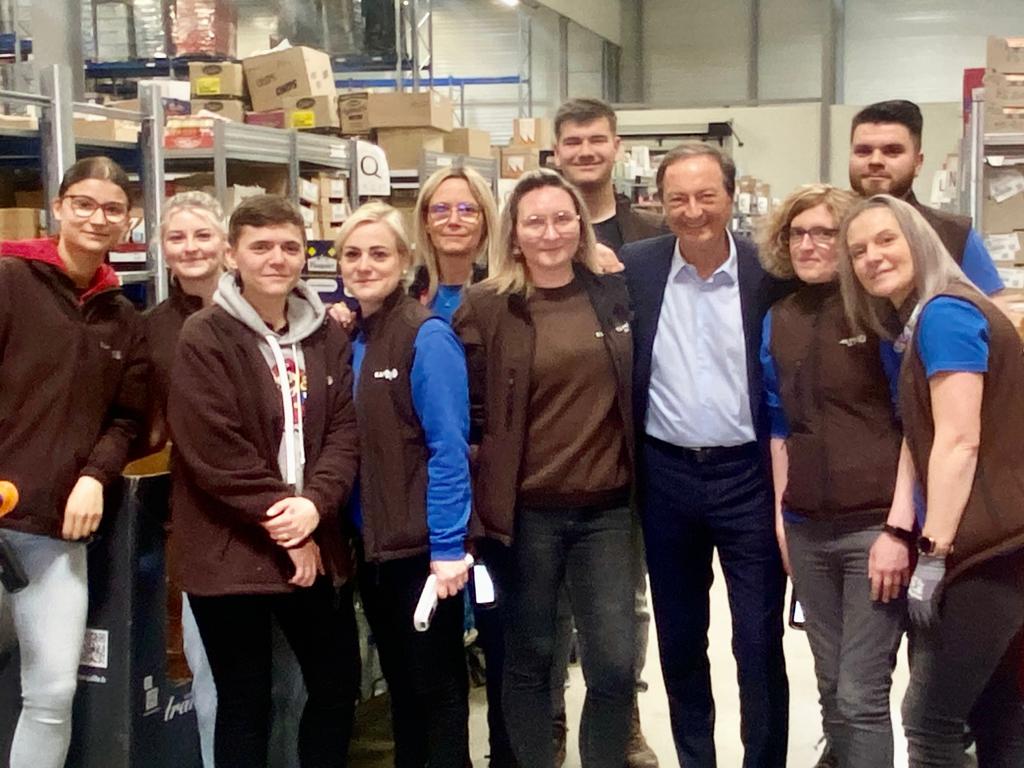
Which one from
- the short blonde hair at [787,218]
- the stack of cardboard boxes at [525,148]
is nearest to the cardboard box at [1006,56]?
the short blonde hair at [787,218]

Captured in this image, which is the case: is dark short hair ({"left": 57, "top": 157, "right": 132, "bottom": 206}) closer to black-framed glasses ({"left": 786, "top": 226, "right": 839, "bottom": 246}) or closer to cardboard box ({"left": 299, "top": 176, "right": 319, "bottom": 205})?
black-framed glasses ({"left": 786, "top": 226, "right": 839, "bottom": 246})

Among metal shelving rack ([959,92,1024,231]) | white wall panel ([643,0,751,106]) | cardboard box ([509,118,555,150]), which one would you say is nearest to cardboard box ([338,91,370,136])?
cardboard box ([509,118,555,150])

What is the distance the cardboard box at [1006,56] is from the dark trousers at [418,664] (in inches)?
130

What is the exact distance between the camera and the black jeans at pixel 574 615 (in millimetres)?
2391

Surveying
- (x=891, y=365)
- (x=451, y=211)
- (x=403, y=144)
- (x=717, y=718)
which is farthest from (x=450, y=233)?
(x=403, y=144)

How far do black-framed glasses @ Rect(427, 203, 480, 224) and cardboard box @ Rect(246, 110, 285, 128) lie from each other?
3.62 metres

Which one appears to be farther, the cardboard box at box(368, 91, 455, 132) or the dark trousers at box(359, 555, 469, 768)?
the cardboard box at box(368, 91, 455, 132)

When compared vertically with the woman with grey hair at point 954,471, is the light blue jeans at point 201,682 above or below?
below

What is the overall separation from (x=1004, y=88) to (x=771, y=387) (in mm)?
2621

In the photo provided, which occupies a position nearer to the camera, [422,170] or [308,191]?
[308,191]

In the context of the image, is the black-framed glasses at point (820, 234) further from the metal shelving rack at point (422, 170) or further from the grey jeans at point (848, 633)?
the metal shelving rack at point (422, 170)

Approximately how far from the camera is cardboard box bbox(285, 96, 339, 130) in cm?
621

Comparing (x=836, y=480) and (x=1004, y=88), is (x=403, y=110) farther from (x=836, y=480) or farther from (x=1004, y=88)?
(x=836, y=480)

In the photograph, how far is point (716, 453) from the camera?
2.45 meters
